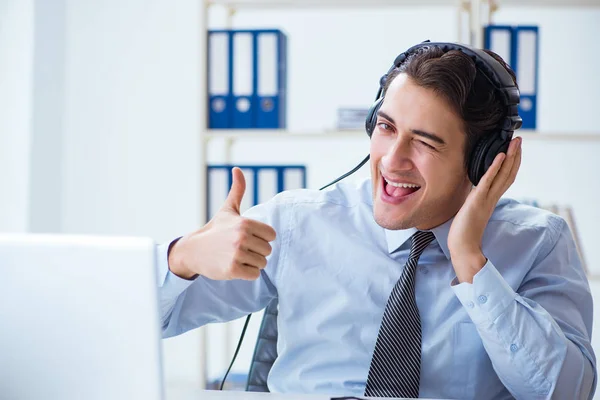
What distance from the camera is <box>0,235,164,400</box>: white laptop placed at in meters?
0.81

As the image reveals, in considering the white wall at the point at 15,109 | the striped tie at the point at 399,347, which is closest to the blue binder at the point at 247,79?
the white wall at the point at 15,109

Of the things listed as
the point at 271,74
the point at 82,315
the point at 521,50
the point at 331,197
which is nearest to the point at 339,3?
the point at 271,74

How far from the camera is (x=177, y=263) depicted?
1.29 m

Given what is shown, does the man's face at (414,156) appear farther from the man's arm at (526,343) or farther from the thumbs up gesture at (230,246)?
the thumbs up gesture at (230,246)

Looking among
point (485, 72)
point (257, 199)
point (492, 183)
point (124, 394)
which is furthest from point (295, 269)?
point (257, 199)

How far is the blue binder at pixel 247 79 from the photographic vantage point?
2.71 metres

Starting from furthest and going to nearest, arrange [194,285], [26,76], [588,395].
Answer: [26,76] < [194,285] < [588,395]

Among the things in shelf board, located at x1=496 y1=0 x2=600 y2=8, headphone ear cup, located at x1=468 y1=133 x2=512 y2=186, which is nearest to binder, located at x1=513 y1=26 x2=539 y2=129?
shelf board, located at x1=496 y1=0 x2=600 y2=8

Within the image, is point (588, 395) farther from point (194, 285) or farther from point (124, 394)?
point (124, 394)

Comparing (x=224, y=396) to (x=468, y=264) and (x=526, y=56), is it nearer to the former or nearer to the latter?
(x=468, y=264)

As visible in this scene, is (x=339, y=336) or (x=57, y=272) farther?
(x=339, y=336)

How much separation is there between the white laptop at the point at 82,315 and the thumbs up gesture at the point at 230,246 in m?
0.35

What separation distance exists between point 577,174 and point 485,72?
1.92 meters

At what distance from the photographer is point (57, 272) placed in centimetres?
82
